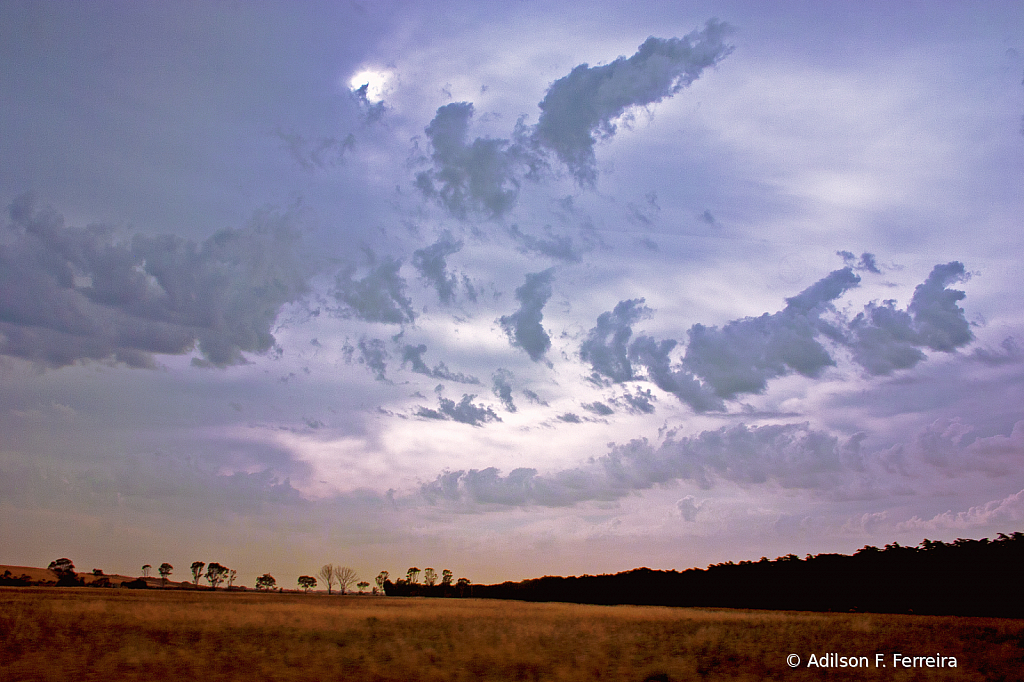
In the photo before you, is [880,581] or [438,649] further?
[880,581]

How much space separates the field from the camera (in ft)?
62.2

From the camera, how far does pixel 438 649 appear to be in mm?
23578

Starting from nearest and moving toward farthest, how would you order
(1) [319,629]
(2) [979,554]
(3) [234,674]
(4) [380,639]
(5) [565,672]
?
(3) [234,674]
(5) [565,672]
(4) [380,639]
(1) [319,629]
(2) [979,554]

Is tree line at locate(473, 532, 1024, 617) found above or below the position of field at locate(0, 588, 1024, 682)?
below

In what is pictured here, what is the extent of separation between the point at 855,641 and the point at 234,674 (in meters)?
24.4

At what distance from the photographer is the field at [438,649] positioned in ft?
62.2

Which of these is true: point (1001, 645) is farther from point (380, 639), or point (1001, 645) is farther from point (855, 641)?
point (380, 639)

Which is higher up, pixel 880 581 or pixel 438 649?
pixel 438 649

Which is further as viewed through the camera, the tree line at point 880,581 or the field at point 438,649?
the tree line at point 880,581

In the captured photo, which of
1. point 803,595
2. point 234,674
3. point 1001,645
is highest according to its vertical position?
point 234,674

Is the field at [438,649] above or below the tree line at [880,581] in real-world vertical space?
above

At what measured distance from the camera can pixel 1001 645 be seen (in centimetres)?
2620

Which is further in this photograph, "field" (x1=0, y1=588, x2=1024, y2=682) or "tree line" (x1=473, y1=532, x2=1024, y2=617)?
"tree line" (x1=473, y1=532, x2=1024, y2=617)

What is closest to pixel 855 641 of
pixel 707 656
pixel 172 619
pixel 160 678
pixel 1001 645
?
pixel 1001 645
